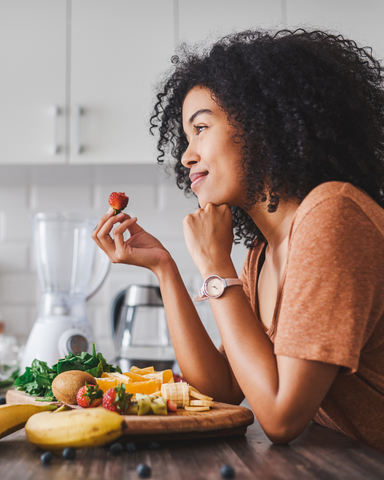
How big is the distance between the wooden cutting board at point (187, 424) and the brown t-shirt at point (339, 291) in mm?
122

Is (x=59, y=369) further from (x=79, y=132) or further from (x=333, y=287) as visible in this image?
(x=79, y=132)

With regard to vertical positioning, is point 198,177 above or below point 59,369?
above

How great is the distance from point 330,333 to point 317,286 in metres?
0.07

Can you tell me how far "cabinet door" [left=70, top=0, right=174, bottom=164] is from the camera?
1.78 metres

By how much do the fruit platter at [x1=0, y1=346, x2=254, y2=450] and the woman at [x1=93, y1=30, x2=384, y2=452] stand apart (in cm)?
8

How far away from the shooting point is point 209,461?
562 mm

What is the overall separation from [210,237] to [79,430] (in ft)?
1.49

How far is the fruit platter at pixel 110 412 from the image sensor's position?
56cm

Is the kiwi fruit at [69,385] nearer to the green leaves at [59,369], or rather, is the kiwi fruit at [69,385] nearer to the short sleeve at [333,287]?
the green leaves at [59,369]

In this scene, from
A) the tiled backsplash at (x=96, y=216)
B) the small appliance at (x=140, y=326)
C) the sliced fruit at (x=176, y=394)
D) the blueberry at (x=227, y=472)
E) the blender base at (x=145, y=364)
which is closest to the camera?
the blueberry at (x=227, y=472)

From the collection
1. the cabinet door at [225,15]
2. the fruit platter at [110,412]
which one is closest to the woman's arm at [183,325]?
the fruit platter at [110,412]

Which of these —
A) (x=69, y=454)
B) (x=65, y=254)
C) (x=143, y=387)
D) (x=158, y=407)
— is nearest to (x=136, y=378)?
(x=143, y=387)

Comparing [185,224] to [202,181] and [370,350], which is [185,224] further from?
[370,350]

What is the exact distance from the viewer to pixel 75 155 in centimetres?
176
